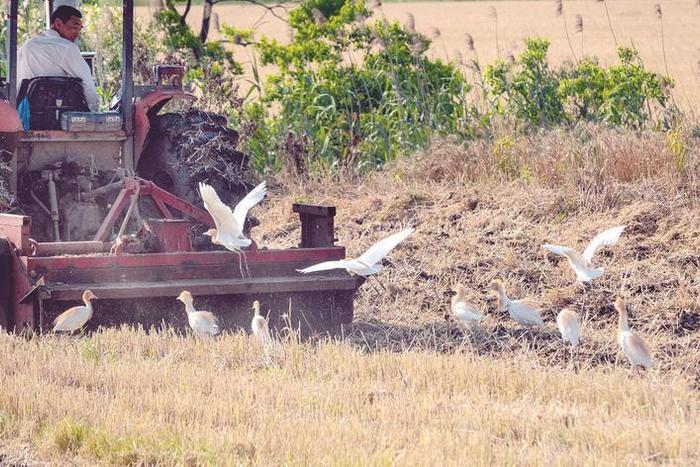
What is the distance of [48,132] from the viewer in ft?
27.3

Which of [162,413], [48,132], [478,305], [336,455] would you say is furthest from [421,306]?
[336,455]

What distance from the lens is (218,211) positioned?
7367mm

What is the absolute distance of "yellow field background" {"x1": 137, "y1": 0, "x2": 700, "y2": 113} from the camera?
55.7 ft

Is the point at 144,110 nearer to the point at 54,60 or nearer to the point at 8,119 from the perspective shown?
the point at 54,60

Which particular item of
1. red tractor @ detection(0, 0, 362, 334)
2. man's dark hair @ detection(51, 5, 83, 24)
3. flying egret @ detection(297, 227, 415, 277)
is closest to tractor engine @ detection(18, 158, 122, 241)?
red tractor @ detection(0, 0, 362, 334)

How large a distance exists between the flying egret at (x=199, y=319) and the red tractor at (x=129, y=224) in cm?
14

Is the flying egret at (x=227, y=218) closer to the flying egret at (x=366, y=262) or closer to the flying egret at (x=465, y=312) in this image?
the flying egret at (x=366, y=262)

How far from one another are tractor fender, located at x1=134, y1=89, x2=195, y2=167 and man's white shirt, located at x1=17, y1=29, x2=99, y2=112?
361 millimetres

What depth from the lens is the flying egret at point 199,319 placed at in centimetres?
731

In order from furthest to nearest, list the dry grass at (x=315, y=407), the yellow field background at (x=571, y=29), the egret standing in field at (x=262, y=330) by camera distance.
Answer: the yellow field background at (x=571, y=29), the egret standing in field at (x=262, y=330), the dry grass at (x=315, y=407)

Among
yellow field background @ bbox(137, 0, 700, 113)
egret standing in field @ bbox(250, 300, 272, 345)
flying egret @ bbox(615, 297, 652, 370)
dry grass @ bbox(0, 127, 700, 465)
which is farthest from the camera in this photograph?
yellow field background @ bbox(137, 0, 700, 113)

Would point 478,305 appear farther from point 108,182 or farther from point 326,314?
point 108,182

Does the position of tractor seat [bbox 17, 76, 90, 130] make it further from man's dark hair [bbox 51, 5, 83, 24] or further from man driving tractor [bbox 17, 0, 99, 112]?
man's dark hair [bbox 51, 5, 83, 24]

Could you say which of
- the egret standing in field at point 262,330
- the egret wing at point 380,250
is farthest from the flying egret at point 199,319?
the egret wing at point 380,250
